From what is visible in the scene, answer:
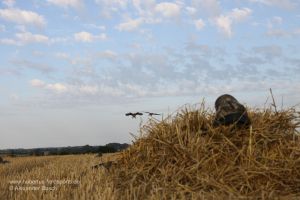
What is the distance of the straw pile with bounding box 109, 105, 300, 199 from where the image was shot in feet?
22.1

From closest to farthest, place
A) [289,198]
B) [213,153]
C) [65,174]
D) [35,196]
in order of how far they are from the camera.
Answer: [289,198] → [35,196] → [213,153] → [65,174]

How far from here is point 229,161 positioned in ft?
23.8

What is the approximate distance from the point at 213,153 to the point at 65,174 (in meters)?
3.33

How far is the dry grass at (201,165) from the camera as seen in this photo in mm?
6711

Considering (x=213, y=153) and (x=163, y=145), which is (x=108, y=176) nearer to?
(x=163, y=145)

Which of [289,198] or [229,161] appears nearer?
[289,198]

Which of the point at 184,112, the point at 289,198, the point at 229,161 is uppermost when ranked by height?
the point at 184,112

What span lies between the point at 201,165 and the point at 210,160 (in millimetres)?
166

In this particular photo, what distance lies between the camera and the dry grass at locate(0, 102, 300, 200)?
264 inches

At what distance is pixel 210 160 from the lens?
730 centimetres

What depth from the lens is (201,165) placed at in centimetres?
725

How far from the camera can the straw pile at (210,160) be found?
6.73m

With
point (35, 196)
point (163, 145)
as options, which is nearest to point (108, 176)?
point (163, 145)

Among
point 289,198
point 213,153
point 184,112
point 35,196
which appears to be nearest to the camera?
point 289,198
